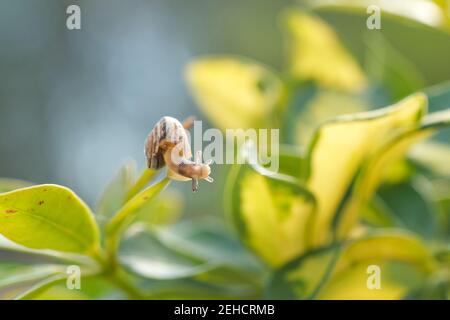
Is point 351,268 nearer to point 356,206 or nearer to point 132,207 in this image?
point 356,206

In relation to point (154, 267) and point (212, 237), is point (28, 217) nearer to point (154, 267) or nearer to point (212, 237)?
point (154, 267)

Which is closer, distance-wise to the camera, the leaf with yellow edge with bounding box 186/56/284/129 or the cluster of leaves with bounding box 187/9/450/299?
the cluster of leaves with bounding box 187/9/450/299

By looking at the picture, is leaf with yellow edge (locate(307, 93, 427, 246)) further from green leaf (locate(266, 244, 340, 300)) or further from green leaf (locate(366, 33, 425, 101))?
green leaf (locate(366, 33, 425, 101))

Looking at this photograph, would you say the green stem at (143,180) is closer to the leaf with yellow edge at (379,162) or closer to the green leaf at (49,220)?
the green leaf at (49,220)

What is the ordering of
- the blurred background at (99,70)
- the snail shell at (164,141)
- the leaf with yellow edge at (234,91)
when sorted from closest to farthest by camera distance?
the snail shell at (164,141)
the leaf with yellow edge at (234,91)
the blurred background at (99,70)

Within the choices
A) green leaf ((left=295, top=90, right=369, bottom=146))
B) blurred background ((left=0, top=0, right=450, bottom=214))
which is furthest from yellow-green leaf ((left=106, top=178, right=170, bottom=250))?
blurred background ((left=0, top=0, right=450, bottom=214))

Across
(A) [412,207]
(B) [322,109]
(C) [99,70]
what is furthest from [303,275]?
(C) [99,70]

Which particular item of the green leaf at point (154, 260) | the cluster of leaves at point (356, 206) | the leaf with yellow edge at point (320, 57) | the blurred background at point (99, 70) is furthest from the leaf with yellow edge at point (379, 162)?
the blurred background at point (99, 70)
